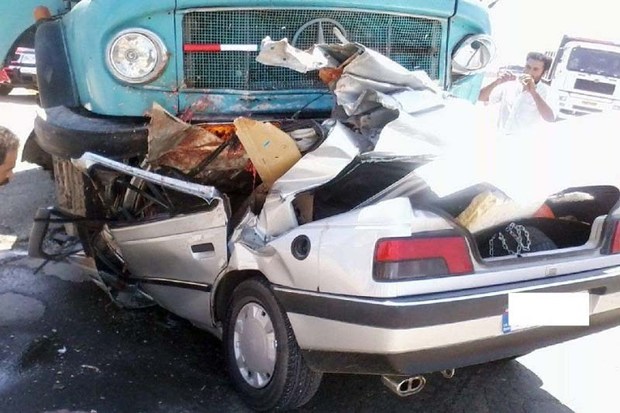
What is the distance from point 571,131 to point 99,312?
118 inches

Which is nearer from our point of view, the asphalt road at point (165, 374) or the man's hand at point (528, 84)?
the asphalt road at point (165, 374)

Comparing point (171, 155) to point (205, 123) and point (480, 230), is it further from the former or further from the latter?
point (480, 230)

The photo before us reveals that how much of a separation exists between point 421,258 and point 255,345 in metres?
1.01

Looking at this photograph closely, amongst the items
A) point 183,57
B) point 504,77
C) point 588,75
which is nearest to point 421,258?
point 183,57

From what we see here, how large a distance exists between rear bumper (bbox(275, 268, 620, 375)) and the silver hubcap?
0.86 ft

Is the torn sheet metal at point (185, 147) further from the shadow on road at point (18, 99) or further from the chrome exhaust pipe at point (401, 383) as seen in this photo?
the shadow on road at point (18, 99)

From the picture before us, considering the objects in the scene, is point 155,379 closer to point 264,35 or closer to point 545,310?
point 264,35

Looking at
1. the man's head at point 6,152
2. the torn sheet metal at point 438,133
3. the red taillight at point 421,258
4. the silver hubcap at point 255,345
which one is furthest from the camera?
the man's head at point 6,152

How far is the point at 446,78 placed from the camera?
4.44 meters

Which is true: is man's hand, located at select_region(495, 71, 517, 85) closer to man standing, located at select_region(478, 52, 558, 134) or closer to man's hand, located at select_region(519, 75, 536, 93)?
man standing, located at select_region(478, 52, 558, 134)

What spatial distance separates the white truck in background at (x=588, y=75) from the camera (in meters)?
18.3

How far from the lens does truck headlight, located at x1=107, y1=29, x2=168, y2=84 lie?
3693 millimetres

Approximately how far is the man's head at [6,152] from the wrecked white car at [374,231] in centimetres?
47

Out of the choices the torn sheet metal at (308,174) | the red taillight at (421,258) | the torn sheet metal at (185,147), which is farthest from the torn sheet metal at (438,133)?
the torn sheet metal at (185,147)
